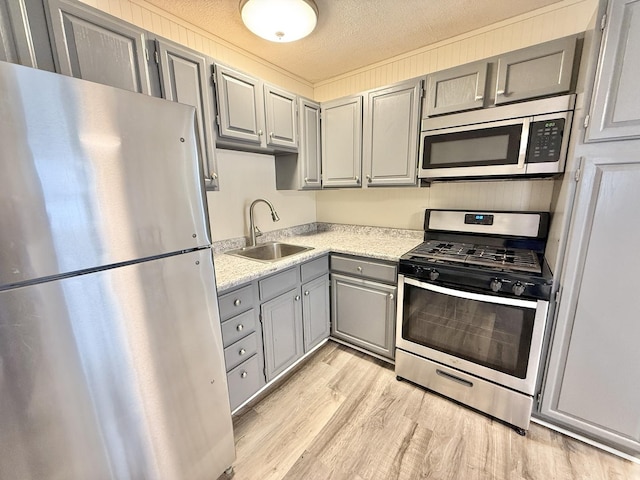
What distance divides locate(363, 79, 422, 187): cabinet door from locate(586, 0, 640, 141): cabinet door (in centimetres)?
95

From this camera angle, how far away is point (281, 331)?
1.82 metres

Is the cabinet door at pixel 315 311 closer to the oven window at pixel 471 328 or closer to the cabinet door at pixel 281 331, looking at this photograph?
the cabinet door at pixel 281 331

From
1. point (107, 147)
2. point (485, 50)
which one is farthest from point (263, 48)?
point (107, 147)

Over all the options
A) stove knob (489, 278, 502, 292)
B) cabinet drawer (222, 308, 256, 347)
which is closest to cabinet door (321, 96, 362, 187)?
stove knob (489, 278, 502, 292)

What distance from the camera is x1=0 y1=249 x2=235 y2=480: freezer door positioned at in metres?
0.71

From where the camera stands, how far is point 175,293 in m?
0.98

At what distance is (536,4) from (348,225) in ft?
6.72

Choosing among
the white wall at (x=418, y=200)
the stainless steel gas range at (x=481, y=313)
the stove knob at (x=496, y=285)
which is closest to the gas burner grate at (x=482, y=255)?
the stainless steel gas range at (x=481, y=313)

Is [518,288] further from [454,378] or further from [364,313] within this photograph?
[364,313]

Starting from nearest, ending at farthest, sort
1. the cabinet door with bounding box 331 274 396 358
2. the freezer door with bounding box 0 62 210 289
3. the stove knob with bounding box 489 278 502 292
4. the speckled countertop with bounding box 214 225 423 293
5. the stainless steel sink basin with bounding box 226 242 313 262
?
the freezer door with bounding box 0 62 210 289, the stove knob with bounding box 489 278 502 292, the speckled countertop with bounding box 214 225 423 293, the cabinet door with bounding box 331 274 396 358, the stainless steel sink basin with bounding box 226 242 313 262

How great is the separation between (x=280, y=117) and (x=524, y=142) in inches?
64.3

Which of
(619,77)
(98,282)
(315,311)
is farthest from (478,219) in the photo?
(98,282)

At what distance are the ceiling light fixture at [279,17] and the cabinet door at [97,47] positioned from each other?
0.55 m

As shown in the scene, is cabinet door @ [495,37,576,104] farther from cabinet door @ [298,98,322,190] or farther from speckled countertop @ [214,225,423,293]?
cabinet door @ [298,98,322,190]
